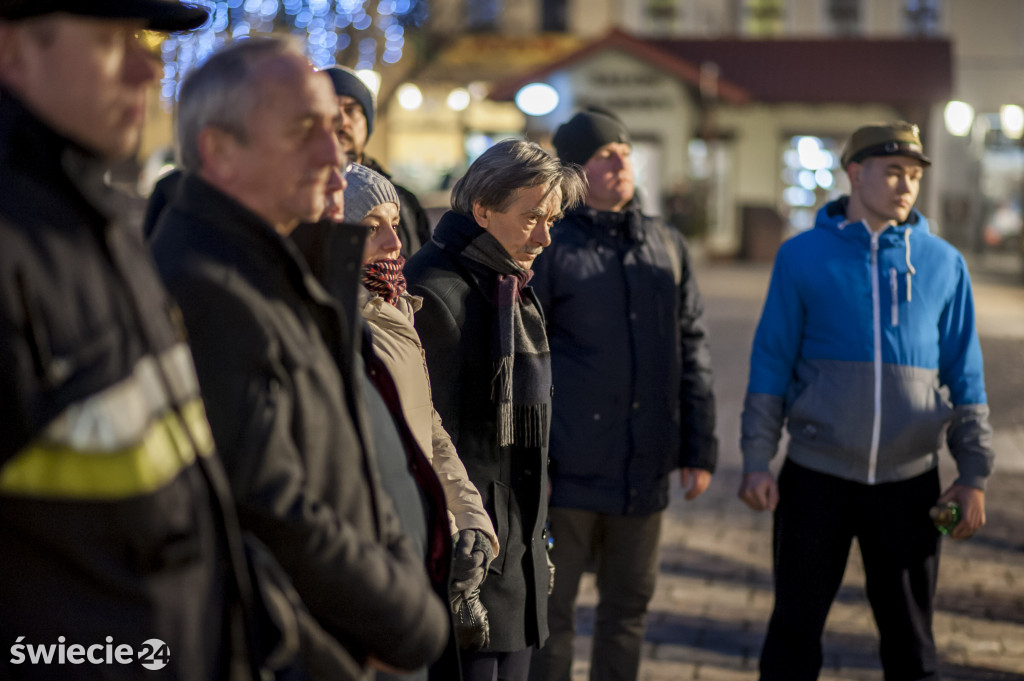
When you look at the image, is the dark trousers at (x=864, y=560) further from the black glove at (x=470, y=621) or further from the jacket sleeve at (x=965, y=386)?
the black glove at (x=470, y=621)

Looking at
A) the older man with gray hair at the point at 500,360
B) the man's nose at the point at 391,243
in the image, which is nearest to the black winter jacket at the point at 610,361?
the older man with gray hair at the point at 500,360

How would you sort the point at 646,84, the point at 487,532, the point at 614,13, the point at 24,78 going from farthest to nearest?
the point at 614,13 → the point at 646,84 → the point at 487,532 → the point at 24,78

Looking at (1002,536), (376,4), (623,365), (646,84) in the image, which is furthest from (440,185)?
(623,365)

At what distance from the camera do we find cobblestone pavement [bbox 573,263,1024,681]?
481 centimetres

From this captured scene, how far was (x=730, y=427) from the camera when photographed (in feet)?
32.0

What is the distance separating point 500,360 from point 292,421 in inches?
55.6

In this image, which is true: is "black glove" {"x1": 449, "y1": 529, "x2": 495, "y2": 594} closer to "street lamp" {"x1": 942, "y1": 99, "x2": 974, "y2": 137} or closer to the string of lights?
the string of lights

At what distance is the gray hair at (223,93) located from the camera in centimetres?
189

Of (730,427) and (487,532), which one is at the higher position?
(487,532)

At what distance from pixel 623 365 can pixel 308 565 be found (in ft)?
7.69

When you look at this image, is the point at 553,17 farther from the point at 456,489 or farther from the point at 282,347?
the point at 282,347

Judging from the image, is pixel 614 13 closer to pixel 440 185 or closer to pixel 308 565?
pixel 440 185

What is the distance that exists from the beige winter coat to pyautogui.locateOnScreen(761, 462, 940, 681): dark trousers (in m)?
1.36

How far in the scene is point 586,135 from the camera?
4.37 m
